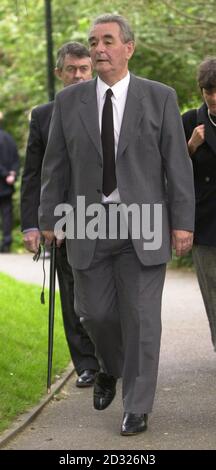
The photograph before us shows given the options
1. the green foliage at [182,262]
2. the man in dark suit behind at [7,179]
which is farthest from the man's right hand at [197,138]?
the man in dark suit behind at [7,179]

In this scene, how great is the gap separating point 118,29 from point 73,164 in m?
0.79

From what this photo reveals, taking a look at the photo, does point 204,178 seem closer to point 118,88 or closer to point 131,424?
point 118,88

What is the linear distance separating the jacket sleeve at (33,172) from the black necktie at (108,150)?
1.28m

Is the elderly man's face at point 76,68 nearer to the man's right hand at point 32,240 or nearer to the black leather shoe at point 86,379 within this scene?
the man's right hand at point 32,240

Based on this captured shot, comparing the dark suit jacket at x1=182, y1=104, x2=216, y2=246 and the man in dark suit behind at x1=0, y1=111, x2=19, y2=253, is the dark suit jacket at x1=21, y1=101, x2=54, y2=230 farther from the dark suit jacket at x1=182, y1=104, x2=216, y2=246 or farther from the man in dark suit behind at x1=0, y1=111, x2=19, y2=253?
the man in dark suit behind at x1=0, y1=111, x2=19, y2=253

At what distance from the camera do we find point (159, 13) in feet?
56.3

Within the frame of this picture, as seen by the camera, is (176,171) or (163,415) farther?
(163,415)

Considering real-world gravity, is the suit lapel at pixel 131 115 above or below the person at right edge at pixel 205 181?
above

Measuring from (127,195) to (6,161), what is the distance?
13.7 metres

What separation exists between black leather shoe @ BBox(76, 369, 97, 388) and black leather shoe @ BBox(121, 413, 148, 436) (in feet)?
5.29

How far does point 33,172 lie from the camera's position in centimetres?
832

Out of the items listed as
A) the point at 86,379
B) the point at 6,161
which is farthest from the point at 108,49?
the point at 6,161

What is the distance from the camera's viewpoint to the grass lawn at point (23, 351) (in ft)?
25.8

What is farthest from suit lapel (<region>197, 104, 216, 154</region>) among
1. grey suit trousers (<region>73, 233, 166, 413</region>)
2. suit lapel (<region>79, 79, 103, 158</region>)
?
grey suit trousers (<region>73, 233, 166, 413</region>)
